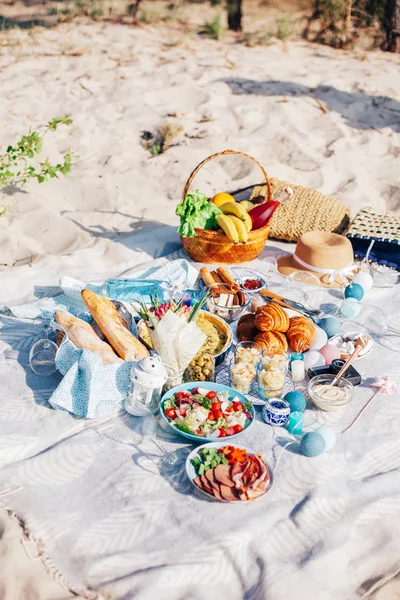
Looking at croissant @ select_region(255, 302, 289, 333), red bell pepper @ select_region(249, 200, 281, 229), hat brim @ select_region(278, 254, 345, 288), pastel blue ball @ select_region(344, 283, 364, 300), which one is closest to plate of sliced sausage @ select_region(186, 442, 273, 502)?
croissant @ select_region(255, 302, 289, 333)

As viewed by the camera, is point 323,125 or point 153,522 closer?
point 153,522

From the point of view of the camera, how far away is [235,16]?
9.08 m

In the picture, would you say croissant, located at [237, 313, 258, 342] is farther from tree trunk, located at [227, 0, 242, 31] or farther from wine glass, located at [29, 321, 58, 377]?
tree trunk, located at [227, 0, 242, 31]

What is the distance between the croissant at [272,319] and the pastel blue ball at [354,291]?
741 mm

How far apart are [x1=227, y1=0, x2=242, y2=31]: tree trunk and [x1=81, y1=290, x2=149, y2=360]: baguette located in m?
7.01

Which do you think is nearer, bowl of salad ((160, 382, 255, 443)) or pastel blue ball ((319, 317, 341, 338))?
bowl of salad ((160, 382, 255, 443))

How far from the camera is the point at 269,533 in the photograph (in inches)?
96.7

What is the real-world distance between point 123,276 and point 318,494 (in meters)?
2.14

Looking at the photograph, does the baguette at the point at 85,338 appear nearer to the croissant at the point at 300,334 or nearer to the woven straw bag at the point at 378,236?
the croissant at the point at 300,334

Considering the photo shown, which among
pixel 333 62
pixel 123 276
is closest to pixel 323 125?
pixel 333 62

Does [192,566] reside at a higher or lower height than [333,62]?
lower

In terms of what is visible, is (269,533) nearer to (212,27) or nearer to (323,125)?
(323,125)

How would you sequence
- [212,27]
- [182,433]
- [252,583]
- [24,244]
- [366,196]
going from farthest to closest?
[212,27]
[366,196]
[24,244]
[182,433]
[252,583]

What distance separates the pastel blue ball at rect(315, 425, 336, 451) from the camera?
9.29 ft
